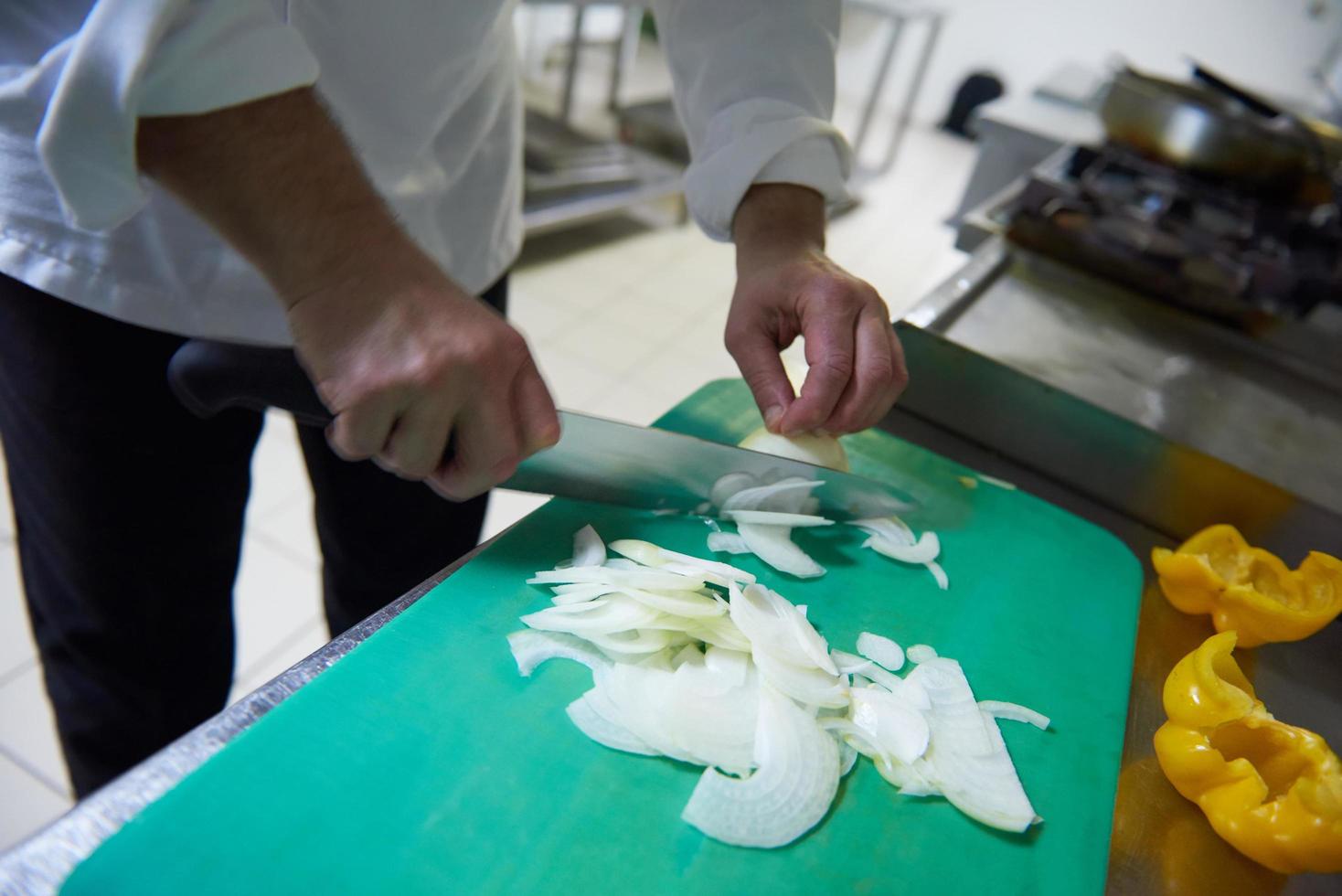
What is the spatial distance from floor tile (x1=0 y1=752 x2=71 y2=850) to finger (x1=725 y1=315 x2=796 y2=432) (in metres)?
1.07

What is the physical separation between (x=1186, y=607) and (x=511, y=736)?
0.64 m

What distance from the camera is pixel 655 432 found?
0.71 m

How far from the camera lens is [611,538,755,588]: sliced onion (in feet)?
2.26

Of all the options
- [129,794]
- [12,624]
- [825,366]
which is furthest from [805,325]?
[12,624]

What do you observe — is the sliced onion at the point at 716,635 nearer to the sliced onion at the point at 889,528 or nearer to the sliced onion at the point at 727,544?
the sliced onion at the point at 727,544

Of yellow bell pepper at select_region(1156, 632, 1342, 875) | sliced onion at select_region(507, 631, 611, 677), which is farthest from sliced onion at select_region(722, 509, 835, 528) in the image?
yellow bell pepper at select_region(1156, 632, 1342, 875)

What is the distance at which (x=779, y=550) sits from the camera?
0.76 metres

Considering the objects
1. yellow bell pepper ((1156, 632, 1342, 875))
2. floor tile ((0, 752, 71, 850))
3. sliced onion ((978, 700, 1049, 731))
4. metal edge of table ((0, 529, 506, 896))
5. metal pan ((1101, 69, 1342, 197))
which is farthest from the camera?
metal pan ((1101, 69, 1342, 197))

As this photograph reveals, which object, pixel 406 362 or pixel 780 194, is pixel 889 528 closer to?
pixel 780 194

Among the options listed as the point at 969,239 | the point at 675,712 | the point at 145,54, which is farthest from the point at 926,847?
the point at 969,239

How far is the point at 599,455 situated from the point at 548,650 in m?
0.17

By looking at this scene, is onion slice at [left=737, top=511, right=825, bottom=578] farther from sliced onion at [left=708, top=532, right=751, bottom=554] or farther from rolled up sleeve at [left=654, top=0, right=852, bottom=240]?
rolled up sleeve at [left=654, top=0, right=852, bottom=240]

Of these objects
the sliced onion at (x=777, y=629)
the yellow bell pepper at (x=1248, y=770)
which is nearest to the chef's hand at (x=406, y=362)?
the sliced onion at (x=777, y=629)

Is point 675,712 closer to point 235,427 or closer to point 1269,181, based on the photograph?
point 235,427
